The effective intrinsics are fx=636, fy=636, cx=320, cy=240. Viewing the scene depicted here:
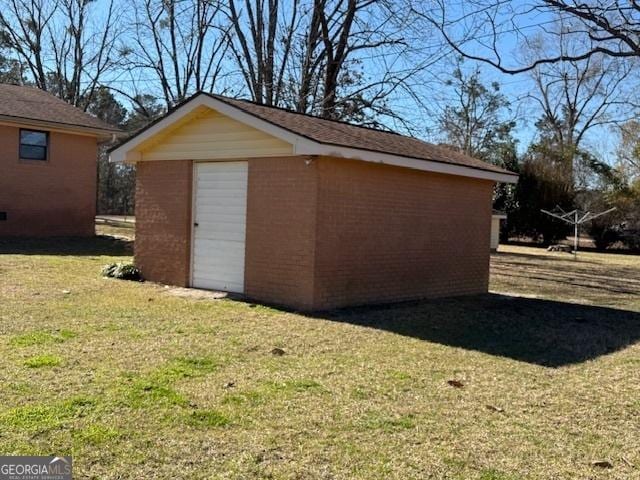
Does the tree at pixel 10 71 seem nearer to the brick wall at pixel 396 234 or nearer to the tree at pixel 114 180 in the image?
the tree at pixel 114 180

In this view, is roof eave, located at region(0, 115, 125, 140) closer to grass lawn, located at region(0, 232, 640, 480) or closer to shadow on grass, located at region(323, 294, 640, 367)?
grass lawn, located at region(0, 232, 640, 480)

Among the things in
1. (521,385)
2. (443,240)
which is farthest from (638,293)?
(521,385)

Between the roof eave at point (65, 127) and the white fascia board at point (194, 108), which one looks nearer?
the white fascia board at point (194, 108)

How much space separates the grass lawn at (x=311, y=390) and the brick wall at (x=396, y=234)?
2.66ft

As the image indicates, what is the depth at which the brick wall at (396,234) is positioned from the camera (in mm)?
9367

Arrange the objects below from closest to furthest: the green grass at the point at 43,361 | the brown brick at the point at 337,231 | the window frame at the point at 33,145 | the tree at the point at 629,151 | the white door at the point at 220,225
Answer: the green grass at the point at 43,361 → the brown brick at the point at 337,231 → the white door at the point at 220,225 → the window frame at the point at 33,145 → the tree at the point at 629,151

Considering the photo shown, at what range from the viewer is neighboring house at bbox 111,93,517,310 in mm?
9305

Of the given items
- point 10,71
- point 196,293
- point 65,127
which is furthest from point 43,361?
point 10,71

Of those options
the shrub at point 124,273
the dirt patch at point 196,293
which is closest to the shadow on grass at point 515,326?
the dirt patch at point 196,293

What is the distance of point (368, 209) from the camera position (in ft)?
32.7

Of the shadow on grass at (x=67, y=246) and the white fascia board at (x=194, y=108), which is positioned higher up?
the white fascia board at (x=194, y=108)

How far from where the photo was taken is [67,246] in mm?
17953

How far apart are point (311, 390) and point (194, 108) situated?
6.56 metres

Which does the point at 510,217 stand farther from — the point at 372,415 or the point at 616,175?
the point at 372,415
